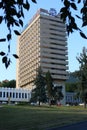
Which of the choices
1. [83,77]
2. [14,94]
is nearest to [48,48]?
[14,94]

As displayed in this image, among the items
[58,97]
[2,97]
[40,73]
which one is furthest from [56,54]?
[40,73]

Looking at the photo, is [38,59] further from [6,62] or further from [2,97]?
[6,62]

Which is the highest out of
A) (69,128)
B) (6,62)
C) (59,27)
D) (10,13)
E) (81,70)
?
(59,27)

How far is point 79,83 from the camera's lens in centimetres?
8738

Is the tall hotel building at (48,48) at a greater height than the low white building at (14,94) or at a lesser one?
greater

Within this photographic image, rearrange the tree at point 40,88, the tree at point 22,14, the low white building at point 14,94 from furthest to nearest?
the low white building at point 14,94
the tree at point 40,88
the tree at point 22,14

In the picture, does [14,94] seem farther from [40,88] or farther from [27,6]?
[27,6]

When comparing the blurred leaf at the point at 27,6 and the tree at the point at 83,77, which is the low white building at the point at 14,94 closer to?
the tree at the point at 83,77

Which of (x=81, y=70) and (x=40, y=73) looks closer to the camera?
(x=81, y=70)

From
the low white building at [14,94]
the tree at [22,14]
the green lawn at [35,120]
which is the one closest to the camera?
the tree at [22,14]

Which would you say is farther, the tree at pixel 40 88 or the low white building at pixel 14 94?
the low white building at pixel 14 94

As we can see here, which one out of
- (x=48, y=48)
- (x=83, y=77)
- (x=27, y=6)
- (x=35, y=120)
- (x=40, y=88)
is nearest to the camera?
(x=27, y=6)

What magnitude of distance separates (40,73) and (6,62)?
313 ft

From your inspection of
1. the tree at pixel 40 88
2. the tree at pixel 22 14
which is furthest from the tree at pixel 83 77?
the tree at pixel 22 14
